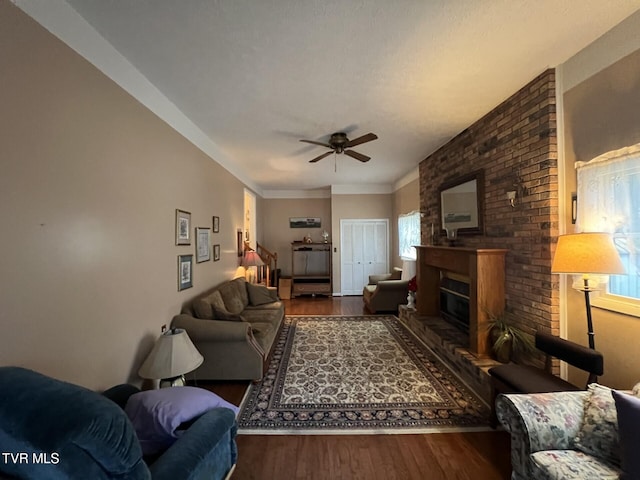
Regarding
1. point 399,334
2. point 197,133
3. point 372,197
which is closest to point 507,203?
point 399,334

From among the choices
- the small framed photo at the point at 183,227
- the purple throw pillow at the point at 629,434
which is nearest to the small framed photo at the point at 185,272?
the small framed photo at the point at 183,227

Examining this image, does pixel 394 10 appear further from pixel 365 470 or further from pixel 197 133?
pixel 365 470

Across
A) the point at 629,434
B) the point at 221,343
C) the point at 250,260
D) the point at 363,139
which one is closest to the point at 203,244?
the point at 221,343

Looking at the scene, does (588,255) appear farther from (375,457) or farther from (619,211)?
(375,457)

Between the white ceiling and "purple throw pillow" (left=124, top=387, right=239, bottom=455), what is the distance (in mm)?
2077

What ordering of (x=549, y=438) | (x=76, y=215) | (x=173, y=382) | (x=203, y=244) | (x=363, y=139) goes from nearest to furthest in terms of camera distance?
(x=549, y=438) < (x=76, y=215) < (x=173, y=382) < (x=363, y=139) < (x=203, y=244)

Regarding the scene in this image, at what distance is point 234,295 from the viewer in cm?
416

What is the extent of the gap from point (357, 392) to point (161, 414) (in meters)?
1.85

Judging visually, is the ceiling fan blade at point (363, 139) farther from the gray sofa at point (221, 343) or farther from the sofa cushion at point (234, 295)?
the sofa cushion at point (234, 295)

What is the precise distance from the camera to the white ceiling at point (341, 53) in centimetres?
172

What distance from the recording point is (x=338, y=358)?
3.48 metres

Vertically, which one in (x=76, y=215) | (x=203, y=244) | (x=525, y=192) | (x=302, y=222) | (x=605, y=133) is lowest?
(x=203, y=244)

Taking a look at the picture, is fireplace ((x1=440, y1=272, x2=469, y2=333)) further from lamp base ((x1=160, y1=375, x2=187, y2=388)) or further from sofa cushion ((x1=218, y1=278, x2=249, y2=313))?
lamp base ((x1=160, y1=375, x2=187, y2=388))

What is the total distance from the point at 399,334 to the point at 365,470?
8.72 feet
